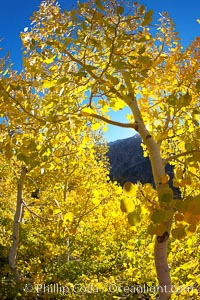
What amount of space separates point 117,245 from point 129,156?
197ft

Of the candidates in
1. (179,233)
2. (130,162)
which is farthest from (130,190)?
(130,162)

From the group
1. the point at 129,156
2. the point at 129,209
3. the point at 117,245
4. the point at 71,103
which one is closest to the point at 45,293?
the point at 117,245

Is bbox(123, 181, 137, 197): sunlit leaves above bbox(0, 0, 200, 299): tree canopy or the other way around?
the other way around

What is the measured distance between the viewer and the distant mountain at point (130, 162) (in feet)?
197

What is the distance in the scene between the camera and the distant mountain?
197 ft

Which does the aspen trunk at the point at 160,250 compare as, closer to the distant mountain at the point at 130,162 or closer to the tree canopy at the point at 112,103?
the tree canopy at the point at 112,103

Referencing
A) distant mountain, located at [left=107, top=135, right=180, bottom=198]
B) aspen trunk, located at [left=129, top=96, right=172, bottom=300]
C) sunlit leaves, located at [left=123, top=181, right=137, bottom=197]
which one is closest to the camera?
sunlit leaves, located at [left=123, top=181, right=137, bottom=197]

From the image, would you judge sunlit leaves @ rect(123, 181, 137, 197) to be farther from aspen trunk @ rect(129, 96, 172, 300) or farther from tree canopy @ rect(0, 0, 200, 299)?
aspen trunk @ rect(129, 96, 172, 300)

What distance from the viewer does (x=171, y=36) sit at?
306cm

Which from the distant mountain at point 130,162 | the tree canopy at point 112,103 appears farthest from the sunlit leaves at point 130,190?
the distant mountain at point 130,162

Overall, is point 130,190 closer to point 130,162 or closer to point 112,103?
point 112,103

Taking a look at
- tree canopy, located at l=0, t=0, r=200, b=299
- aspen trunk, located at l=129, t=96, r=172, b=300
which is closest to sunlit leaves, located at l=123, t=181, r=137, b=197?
tree canopy, located at l=0, t=0, r=200, b=299

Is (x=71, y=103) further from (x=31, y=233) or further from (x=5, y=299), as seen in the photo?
(x=31, y=233)

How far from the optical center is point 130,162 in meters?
66.9
